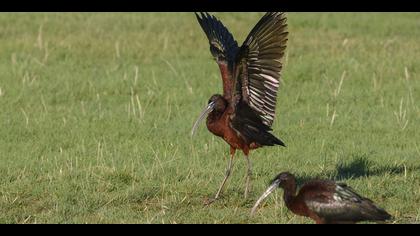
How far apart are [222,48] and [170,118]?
126 inches

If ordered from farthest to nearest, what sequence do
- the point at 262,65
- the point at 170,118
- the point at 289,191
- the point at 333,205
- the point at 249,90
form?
the point at 170,118, the point at 249,90, the point at 262,65, the point at 289,191, the point at 333,205

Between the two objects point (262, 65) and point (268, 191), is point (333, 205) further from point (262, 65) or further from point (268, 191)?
point (262, 65)

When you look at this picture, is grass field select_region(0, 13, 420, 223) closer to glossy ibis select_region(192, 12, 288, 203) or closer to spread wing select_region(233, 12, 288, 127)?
glossy ibis select_region(192, 12, 288, 203)

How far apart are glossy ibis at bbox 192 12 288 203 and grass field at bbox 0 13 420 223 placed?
1.90 ft

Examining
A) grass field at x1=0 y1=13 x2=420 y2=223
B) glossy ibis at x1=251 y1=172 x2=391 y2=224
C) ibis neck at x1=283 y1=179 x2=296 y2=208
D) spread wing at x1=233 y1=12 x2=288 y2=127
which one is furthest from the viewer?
grass field at x1=0 y1=13 x2=420 y2=223

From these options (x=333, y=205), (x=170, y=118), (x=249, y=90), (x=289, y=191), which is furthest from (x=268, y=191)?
(x=170, y=118)

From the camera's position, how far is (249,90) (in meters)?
9.15

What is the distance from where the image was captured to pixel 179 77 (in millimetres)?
14328

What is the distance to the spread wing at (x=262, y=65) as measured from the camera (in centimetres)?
877

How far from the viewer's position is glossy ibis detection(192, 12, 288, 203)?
886 cm

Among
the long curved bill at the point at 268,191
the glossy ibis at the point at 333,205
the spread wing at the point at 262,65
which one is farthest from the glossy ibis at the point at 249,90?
the glossy ibis at the point at 333,205

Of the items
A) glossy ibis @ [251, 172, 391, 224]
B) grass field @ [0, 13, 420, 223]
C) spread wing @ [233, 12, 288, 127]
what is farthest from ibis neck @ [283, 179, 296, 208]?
spread wing @ [233, 12, 288, 127]

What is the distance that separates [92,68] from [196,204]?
6412mm
